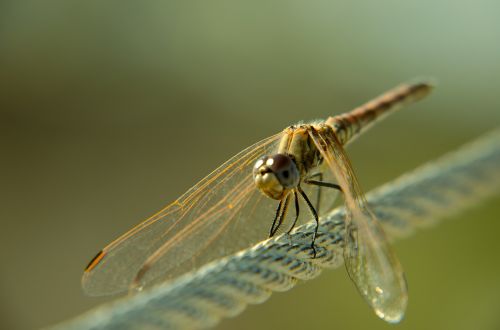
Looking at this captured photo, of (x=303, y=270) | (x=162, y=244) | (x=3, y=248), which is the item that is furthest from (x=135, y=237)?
(x=3, y=248)

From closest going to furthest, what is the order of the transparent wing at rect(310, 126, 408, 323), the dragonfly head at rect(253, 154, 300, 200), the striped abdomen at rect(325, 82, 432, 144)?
the transparent wing at rect(310, 126, 408, 323), the dragonfly head at rect(253, 154, 300, 200), the striped abdomen at rect(325, 82, 432, 144)

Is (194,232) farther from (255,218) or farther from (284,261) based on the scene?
(284,261)

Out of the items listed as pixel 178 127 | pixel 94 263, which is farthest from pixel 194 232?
pixel 178 127

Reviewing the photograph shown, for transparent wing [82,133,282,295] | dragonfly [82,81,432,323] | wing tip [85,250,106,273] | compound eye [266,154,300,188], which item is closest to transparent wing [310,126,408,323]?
dragonfly [82,81,432,323]

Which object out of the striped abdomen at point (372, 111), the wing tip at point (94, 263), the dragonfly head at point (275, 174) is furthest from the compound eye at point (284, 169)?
the wing tip at point (94, 263)

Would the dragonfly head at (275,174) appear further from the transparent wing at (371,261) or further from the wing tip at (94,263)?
the wing tip at (94,263)

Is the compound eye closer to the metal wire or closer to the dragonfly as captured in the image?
the dragonfly
